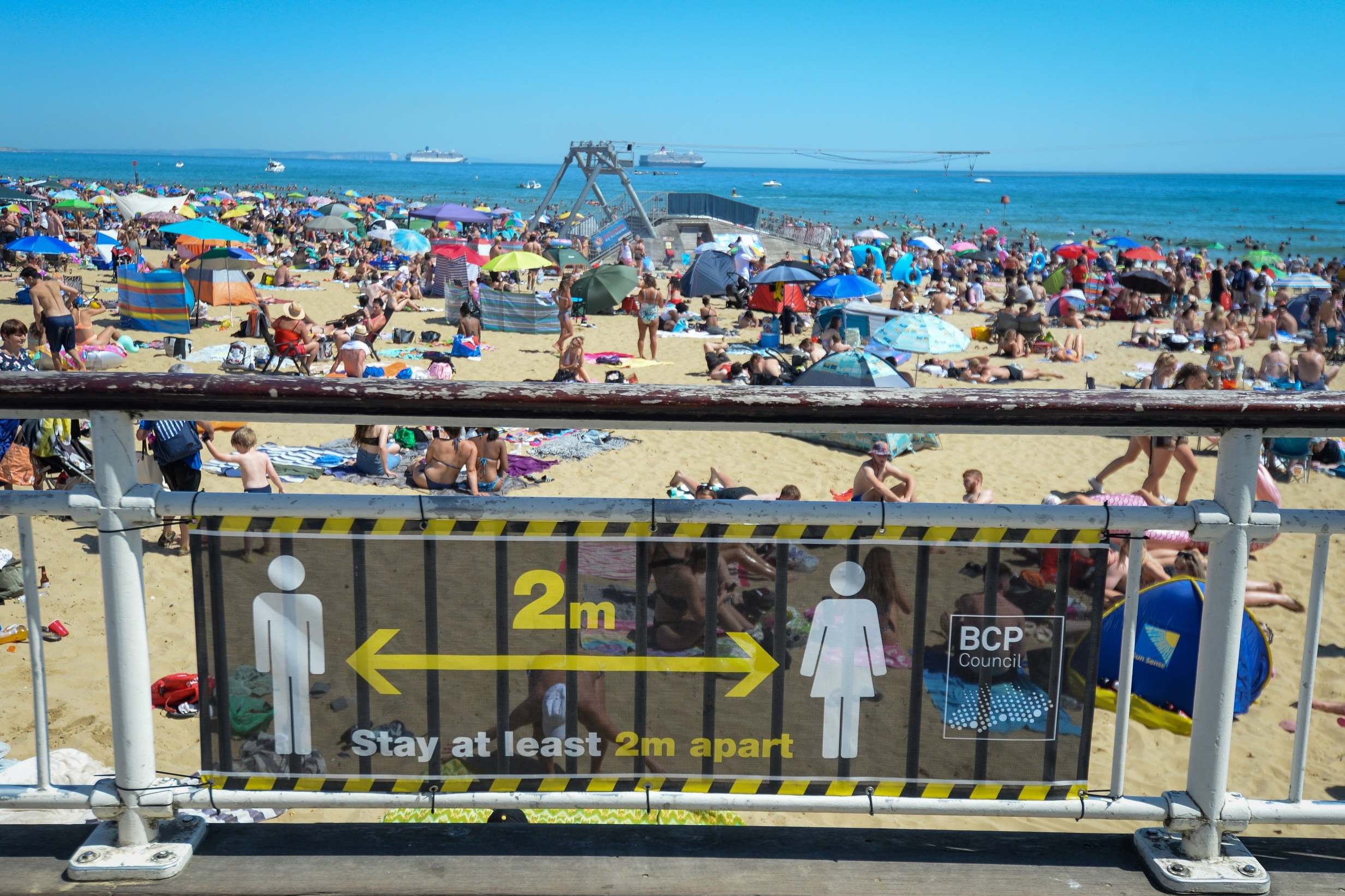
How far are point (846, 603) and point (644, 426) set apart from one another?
21.5 inches

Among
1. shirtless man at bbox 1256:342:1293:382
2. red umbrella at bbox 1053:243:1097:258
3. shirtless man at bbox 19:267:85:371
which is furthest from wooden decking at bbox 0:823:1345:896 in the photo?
red umbrella at bbox 1053:243:1097:258

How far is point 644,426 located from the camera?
2080mm

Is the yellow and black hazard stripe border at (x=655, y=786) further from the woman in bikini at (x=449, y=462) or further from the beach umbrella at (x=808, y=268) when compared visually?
the beach umbrella at (x=808, y=268)

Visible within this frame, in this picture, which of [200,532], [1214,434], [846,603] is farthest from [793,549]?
[200,532]

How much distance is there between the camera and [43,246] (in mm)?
21906

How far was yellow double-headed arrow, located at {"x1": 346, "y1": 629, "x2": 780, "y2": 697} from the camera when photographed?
2.15m

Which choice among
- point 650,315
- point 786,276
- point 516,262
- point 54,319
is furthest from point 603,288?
point 54,319

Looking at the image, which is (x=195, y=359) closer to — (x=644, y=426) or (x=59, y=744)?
(x=59, y=744)

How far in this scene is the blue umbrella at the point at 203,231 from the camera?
1797 centimetres

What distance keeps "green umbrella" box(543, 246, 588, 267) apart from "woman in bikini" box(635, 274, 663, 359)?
1161 cm

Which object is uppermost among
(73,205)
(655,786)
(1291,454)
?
(73,205)

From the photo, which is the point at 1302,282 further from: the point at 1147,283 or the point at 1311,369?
the point at 1311,369

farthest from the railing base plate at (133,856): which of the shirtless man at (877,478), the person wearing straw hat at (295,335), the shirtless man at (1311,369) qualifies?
the shirtless man at (1311,369)

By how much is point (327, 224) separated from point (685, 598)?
1418 inches
